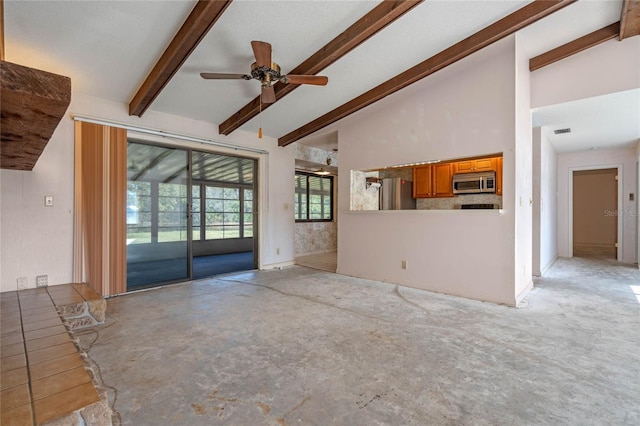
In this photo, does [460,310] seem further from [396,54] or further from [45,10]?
[45,10]

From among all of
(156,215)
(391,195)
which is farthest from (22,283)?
(391,195)

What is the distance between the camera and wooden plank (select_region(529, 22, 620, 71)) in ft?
10.7

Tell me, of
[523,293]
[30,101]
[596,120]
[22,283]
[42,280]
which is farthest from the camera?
[596,120]

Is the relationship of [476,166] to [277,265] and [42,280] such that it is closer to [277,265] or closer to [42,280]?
[277,265]

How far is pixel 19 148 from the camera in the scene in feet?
6.30

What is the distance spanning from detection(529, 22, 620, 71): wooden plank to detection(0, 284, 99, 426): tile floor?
5.38m

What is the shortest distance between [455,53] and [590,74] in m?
1.80

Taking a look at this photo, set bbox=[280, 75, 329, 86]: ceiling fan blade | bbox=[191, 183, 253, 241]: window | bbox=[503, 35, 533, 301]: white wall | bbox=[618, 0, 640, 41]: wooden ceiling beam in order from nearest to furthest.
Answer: bbox=[618, 0, 640, 41]: wooden ceiling beam
bbox=[280, 75, 329, 86]: ceiling fan blade
bbox=[503, 35, 533, 301]: white wall
bbox=[191, 183, 253, 241]: window

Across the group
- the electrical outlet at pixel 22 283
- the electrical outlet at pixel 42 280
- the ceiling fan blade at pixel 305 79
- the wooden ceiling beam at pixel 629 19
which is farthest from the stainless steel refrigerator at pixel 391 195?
the electrical outlet at pixel 22 283

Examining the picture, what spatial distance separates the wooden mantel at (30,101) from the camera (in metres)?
0.91

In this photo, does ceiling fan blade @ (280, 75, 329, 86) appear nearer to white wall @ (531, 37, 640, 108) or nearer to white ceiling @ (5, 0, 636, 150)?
white ceiling @ (5, 0, 636, 150)


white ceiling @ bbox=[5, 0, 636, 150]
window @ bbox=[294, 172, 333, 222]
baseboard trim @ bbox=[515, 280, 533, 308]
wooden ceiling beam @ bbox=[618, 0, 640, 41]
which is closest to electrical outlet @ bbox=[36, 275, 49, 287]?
white ceiling @ bbox=[5, 0, 636, 150]

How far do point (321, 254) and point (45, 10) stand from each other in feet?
20.9

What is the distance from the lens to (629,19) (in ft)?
9.73
